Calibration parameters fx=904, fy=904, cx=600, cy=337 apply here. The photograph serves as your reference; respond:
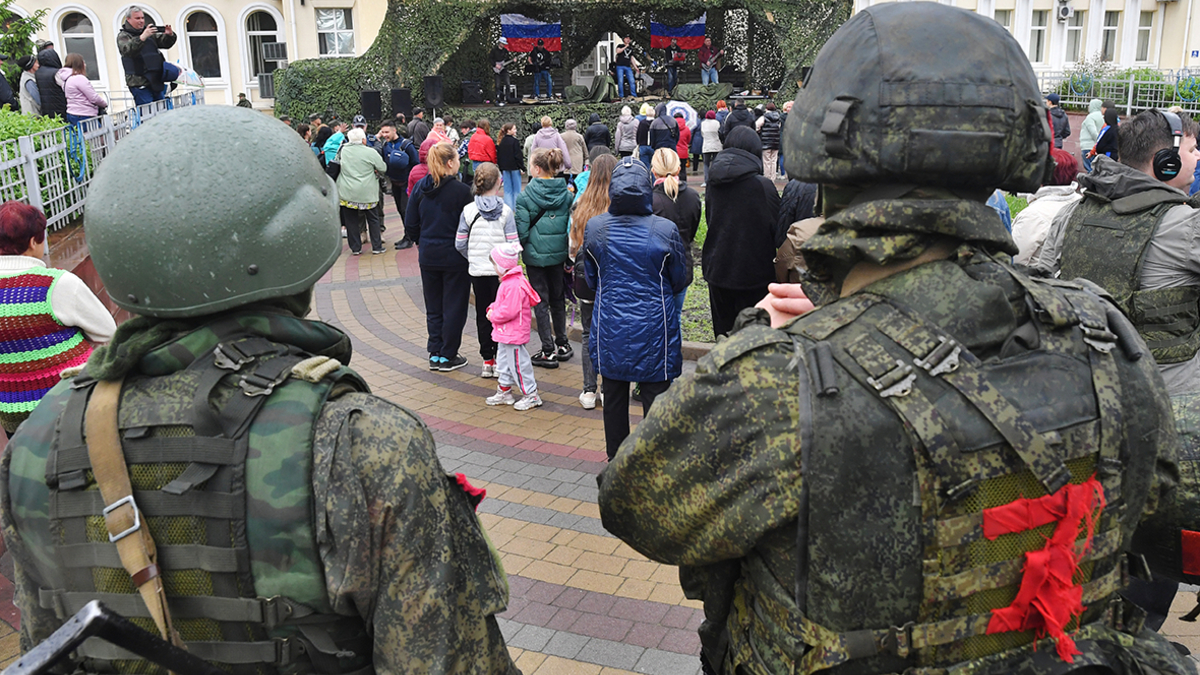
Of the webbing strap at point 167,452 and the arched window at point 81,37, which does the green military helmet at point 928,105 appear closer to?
the webbing strap at point 167,452

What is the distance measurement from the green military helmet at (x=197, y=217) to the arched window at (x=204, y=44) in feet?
107

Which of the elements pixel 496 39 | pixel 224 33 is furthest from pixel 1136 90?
pixel 224 33

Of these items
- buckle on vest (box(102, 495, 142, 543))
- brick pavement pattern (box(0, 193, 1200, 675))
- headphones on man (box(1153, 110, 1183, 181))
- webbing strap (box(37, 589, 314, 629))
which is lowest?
brick pavement pattern (box(0, 193, 1200, 675))

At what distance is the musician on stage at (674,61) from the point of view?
31.0 meters

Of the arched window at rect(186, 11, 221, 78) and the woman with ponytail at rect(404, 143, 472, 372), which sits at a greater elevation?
the arched window at rect(186, 11, 221, 78)

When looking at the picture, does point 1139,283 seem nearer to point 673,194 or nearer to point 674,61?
point 673,194

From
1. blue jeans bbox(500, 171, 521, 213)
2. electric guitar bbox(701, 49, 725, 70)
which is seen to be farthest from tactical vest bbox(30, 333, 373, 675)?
electric guitar bbox(701, 49, 725, 70)

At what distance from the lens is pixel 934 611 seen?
1.72 metres

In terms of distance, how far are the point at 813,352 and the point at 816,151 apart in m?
0.44

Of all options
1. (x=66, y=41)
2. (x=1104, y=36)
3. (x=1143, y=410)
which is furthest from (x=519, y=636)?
(x=1104, y=36)

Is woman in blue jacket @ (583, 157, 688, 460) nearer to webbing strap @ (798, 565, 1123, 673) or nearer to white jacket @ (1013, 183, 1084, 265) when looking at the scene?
white jacket @ (1013, 183, 1084, 265)

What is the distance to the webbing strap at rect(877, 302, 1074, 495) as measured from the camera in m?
1.63

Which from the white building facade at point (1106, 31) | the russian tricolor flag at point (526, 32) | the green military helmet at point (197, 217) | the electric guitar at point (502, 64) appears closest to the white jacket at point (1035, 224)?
the green military helmet at point (197, 217)

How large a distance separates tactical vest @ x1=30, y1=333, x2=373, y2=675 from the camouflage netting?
23.4m
